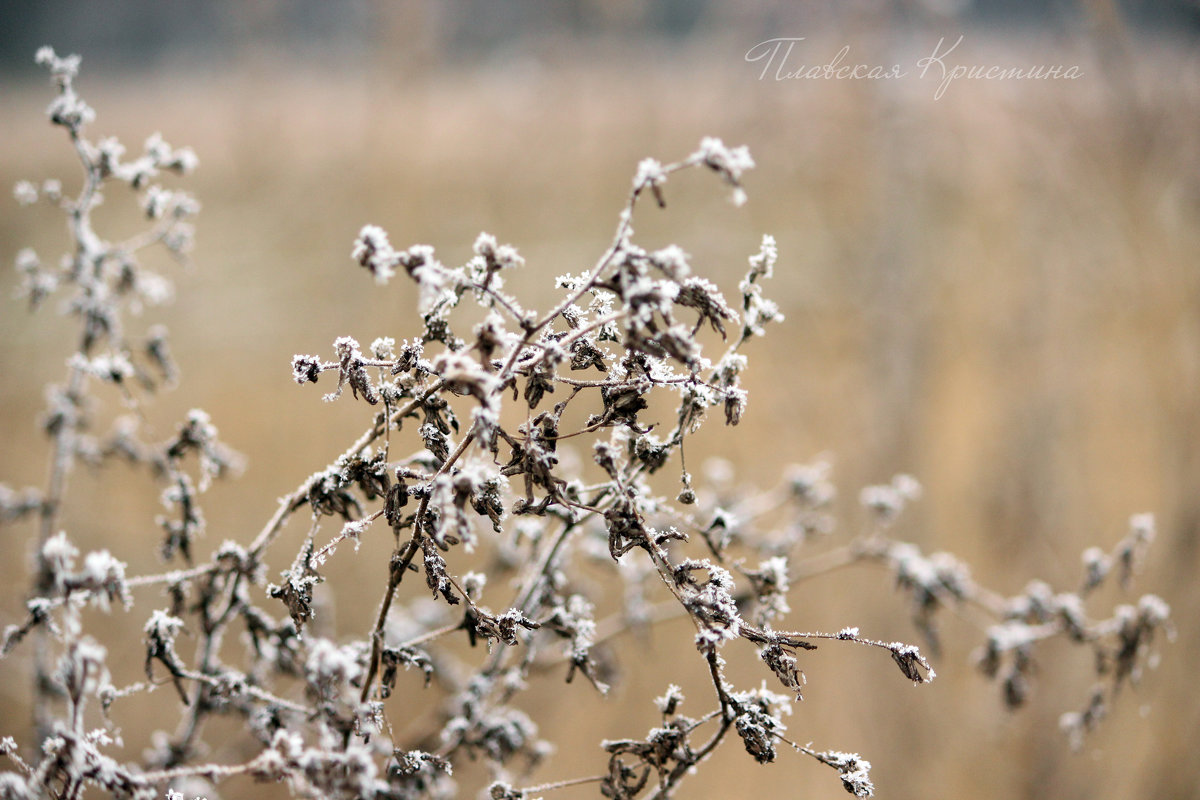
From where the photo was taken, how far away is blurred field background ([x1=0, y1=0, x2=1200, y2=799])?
5.64ft

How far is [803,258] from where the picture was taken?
3105 millimetres

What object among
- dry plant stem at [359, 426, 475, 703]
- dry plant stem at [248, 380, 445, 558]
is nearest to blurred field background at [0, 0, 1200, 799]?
dry plant stem at [248, 380, 445, 558]

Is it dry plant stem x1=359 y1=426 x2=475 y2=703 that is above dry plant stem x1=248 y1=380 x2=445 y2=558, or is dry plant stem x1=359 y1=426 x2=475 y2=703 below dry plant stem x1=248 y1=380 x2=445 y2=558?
below

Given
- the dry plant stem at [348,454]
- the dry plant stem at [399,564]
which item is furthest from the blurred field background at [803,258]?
the dry plant stem at [399,564]

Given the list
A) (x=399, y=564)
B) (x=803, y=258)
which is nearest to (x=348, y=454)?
(x=399, y=564)

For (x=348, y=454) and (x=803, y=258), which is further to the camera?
(x=803, y=258)

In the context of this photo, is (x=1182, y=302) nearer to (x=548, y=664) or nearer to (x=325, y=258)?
(x=548, y=664)

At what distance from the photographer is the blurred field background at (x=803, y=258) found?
1.72 m

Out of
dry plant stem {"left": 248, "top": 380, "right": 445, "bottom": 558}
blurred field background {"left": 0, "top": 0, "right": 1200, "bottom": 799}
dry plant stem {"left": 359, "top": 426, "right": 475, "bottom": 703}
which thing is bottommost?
dry plant stem {"left": 359, "top": 426, "right": 475, "bottom": 703}

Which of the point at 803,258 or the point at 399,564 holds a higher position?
the point at 803,258

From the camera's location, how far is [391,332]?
272cm

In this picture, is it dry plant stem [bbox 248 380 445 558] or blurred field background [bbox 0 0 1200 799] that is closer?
dry plant stem [bbox 248 380 445 558]

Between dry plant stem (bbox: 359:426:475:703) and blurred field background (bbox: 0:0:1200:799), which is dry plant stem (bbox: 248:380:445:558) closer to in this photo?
dry plant stem (bbox: 359:426:475:703)

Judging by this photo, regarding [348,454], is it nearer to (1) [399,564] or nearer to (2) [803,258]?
(1) [399,564]
